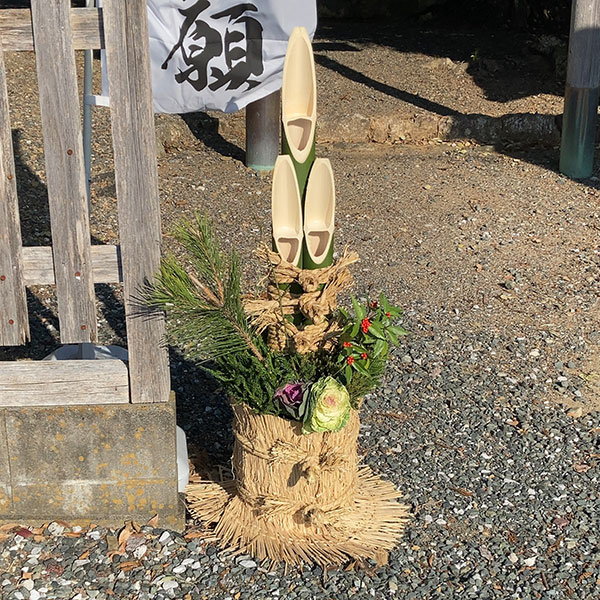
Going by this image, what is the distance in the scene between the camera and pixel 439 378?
418 cm

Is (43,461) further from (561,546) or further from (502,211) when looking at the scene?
(502,211)

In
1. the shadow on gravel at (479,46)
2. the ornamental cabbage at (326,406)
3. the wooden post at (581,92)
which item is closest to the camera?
the ornamental cabbage at (326,406)

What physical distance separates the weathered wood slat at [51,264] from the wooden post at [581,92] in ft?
16.2

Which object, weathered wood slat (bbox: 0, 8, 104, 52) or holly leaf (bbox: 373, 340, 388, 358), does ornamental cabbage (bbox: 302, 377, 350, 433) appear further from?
weathered wood slat (bbox: 0, 8, 104, 52)

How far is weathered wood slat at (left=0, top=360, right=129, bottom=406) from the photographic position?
2.97m

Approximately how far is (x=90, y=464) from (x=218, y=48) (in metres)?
2.89

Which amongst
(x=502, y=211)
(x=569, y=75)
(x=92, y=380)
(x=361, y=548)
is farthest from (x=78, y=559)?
(x=569, y=75)

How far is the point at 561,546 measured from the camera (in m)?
3.10

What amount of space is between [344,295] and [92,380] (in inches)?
89.5

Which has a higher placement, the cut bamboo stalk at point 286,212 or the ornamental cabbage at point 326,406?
the cut bamboo stalk at point 286,212

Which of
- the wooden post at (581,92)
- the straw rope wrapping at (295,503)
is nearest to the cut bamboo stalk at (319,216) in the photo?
the straw rope wrapping at (295,503)

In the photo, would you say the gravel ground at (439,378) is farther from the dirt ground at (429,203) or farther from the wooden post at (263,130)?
the wooden post at (263,130)

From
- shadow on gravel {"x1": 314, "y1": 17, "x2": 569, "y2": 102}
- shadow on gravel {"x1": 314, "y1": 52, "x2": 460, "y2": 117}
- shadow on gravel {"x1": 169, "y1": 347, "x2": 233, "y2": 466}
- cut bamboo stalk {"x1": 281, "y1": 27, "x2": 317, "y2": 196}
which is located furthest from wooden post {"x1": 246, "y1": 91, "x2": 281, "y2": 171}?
cut bamboo stalk {"x1": 281, "y1": 27, "x2": 317, "y2": 196}

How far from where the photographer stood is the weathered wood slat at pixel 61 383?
297cm
